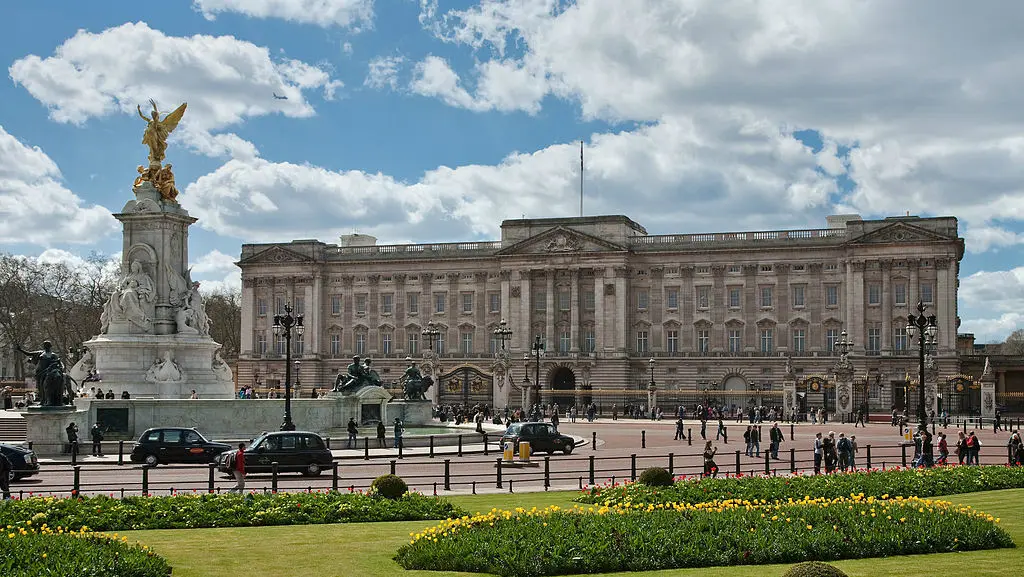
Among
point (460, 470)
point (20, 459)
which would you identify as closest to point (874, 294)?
point (460, 470)

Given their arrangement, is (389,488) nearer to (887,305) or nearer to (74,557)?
(74,557)

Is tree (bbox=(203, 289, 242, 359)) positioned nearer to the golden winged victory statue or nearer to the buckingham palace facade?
the buckingham palace facade

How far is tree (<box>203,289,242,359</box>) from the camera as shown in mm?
139000

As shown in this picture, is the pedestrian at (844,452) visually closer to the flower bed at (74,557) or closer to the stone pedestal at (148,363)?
the flower bed at (74,557)

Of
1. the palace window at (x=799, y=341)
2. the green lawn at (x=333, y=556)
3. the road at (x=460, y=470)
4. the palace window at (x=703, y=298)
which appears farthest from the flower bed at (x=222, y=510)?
the palace window at (x=703, y=298)

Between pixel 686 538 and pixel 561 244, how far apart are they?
92842mm

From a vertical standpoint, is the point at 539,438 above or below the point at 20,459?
below

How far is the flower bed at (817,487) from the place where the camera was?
24.5 meters

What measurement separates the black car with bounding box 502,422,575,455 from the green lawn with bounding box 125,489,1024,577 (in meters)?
23.0

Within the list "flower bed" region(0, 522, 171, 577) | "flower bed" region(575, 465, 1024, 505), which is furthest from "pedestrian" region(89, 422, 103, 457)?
"flower bed" region(0, 522, 171, 577)

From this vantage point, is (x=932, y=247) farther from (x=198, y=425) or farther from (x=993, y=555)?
(x=993, y=555)

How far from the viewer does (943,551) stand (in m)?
18.7

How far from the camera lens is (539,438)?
45406 millimetres

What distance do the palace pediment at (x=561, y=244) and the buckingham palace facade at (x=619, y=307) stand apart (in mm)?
129
